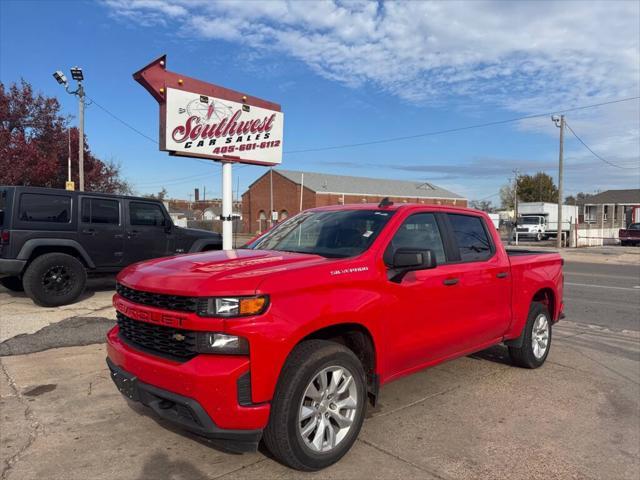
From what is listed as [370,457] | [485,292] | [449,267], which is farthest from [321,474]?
[485,292]

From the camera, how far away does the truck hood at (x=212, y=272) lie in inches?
117

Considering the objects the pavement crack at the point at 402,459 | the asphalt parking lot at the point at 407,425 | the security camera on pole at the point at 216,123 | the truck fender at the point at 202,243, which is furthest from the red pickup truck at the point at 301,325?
the truck fender at the point at 202,243

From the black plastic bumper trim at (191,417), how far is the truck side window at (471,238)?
261 centimetres

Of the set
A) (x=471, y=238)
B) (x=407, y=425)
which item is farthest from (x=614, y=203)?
(x=407, y=425)

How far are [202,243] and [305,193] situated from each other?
53180 millimetres

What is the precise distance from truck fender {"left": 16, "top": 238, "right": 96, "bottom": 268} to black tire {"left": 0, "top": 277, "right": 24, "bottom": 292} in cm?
153

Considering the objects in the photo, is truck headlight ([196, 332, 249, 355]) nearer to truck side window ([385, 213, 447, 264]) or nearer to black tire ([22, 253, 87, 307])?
truck side window ([385, 213, 447, 264])

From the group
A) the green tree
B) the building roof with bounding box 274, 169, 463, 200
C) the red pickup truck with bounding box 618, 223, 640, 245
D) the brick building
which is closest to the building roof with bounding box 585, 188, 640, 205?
the green tree

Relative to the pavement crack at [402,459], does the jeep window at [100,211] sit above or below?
above

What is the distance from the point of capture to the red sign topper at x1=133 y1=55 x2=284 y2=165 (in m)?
8.95

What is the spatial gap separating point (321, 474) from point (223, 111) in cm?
801

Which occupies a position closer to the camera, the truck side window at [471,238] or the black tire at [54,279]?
the truck side window at [471,238]

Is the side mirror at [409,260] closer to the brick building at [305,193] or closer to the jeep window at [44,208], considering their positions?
the jeep window at [44,208]

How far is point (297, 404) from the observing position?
3.06m
